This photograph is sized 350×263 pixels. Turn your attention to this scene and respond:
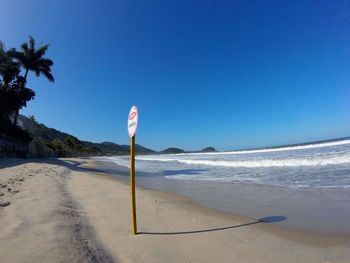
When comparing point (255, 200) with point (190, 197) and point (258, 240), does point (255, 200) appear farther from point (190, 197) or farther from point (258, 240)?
point (258, 240)

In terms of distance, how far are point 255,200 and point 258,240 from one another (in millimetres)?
3031

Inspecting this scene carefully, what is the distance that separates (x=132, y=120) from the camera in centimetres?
415

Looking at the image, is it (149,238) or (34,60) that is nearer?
(149,238)

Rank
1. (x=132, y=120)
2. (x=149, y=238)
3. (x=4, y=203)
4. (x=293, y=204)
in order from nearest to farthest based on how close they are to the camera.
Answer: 1. (x=149, y=238)
2. (x=132, y=120)
3. (x=4, y=203)
4. (x=293, y=204)

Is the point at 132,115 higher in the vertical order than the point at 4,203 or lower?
higher

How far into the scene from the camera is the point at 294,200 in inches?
246

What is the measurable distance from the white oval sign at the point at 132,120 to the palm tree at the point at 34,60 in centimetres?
3342

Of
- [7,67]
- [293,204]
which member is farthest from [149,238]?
[7,67]

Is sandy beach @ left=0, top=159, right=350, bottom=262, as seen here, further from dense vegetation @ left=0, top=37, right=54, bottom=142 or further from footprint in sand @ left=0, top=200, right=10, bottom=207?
dense vegetation @ left=0, top=37, right=54, bottom=142

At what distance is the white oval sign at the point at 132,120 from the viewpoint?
4.02 meters

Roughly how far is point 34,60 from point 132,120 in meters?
34.8

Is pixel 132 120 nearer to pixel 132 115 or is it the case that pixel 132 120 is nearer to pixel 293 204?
pixel 132 115

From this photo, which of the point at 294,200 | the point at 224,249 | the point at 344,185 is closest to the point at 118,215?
the point at 224,249

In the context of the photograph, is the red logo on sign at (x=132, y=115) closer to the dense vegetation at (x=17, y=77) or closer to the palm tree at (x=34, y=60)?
the dense vegetation at (x=17, y=77)
